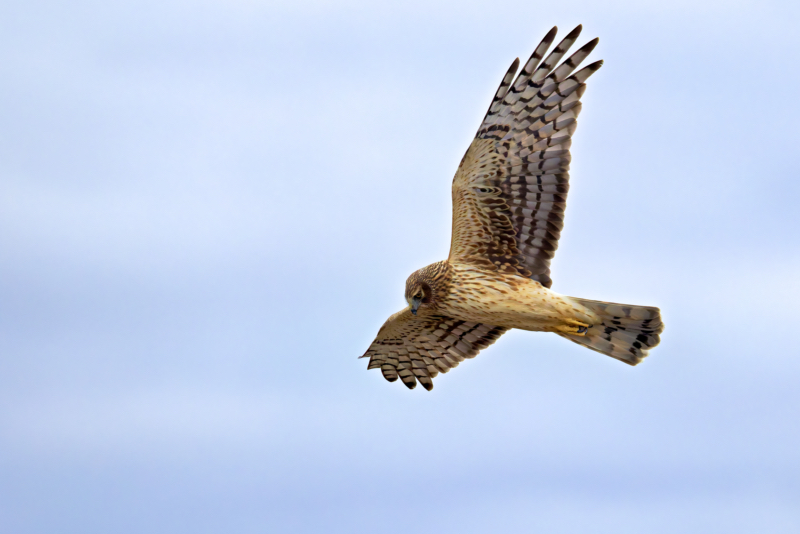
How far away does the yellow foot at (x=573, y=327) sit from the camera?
12.3 m

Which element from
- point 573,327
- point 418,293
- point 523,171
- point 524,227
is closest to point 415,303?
point 418,293

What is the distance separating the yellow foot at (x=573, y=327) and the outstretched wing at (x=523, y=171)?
1.72 feet

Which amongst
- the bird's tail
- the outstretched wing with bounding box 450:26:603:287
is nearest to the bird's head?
the outstretched wing with bounding box 450:26:603:287

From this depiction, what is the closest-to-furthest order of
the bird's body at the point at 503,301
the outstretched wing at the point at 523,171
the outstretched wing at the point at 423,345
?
the outstretched wing at the point at 523,171 < the bird's body at the point at 503,301 < the outstretched wing at the point at 423,345

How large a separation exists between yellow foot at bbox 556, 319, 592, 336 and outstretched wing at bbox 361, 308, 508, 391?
1647mm

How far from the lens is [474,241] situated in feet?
41.0

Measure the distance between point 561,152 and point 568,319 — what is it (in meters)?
1.84

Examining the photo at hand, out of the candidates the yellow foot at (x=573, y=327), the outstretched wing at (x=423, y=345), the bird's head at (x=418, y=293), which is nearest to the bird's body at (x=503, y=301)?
the yellow foot at (x=573, y=327)

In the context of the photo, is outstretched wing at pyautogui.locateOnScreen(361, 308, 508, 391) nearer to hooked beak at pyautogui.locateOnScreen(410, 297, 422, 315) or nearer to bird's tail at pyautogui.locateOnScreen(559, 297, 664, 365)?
hooked beak at pyautogui.locateOnScreen(410, 297, 422, 315)

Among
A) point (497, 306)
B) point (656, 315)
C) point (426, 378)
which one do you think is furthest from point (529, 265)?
point (426, 378)

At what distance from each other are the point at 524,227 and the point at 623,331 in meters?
1.61

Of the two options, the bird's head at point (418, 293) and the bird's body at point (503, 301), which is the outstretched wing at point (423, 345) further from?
the bird's body at point (503, 301)

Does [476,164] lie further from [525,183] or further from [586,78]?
[586,78]

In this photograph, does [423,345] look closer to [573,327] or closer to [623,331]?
[573,327]
